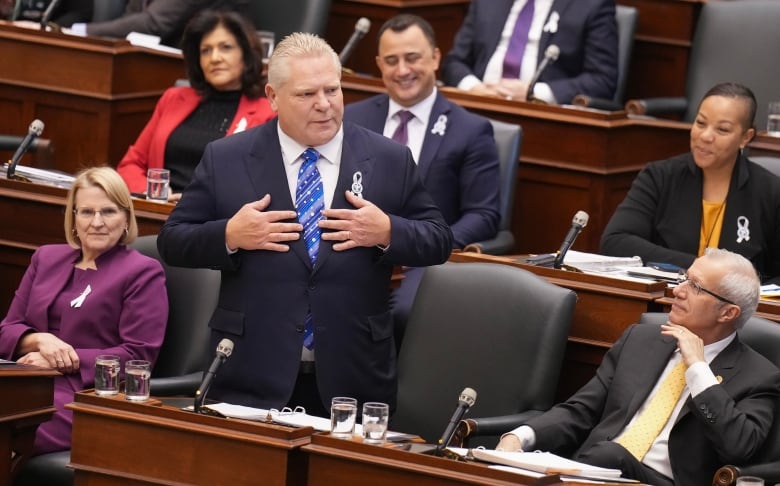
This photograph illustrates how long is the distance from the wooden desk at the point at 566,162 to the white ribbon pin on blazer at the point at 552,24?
46 cm

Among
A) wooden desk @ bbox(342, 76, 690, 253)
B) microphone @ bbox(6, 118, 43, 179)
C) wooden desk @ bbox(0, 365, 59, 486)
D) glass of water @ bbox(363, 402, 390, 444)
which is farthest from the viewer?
wooden desk @ bbox(342, 76, 690, 253)

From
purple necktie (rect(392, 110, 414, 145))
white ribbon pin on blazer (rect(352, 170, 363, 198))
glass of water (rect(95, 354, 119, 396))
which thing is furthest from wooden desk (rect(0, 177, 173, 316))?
glass of water (rect(95, 354, 119, 396))

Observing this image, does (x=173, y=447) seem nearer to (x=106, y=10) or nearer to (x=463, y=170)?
(x=463, y=170)

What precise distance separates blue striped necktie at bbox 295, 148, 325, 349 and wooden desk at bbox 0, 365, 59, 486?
64 cm

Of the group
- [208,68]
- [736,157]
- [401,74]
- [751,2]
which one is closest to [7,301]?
[208,68]

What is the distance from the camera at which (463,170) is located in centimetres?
488

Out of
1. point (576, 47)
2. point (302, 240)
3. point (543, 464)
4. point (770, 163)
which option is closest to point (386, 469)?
point (543, 464)

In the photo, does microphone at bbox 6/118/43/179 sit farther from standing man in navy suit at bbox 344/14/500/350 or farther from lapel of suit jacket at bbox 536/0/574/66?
lapel of suit jacket at bbox 536/0/574/66

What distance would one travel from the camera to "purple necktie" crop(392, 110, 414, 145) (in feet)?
16.2

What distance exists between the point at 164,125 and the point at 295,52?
188 cm

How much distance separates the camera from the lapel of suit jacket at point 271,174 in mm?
3415

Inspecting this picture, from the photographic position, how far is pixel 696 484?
3.32 m

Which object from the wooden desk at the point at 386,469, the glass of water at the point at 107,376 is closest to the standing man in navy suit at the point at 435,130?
the glass of water at the point at 107,376

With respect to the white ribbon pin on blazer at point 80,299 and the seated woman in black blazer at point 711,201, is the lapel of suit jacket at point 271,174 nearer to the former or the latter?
the white ribbon pin on blazer at point 80,299
